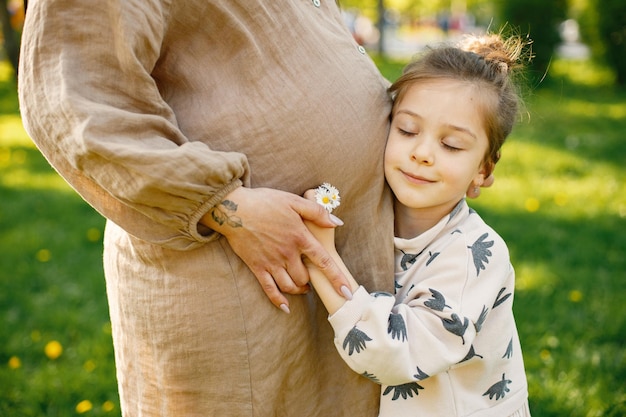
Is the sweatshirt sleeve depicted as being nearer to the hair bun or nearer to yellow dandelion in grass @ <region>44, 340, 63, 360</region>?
the hair bun

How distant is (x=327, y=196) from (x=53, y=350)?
2193 millimetres

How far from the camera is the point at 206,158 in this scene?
136 cm

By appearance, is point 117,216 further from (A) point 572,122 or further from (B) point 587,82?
(B) point 587,82

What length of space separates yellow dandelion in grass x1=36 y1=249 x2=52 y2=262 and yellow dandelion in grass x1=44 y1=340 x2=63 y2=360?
3.77 feet

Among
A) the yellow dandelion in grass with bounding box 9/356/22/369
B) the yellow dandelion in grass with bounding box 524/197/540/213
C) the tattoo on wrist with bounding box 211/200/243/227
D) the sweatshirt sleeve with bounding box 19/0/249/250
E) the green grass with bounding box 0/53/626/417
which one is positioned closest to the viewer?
the sweatshirt sleeve with bounding box 19/0/249/250

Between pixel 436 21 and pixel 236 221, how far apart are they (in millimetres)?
42559

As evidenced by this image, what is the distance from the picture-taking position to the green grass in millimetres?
2908

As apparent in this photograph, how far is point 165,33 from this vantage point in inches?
56.0

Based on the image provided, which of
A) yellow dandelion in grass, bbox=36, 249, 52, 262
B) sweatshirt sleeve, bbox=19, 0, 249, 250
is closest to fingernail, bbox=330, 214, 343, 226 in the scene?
sweatshirt sleeve, bbox=19, 0, 249, 250

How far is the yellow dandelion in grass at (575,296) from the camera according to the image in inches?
143

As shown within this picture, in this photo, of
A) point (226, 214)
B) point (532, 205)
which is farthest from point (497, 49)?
point (532, 205)

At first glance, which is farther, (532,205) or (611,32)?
(611,32)

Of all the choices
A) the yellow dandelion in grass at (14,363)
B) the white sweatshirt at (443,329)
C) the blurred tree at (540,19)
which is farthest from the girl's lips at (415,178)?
the blurred tree at (540,19)

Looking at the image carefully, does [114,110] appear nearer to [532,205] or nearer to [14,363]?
[14,363]
